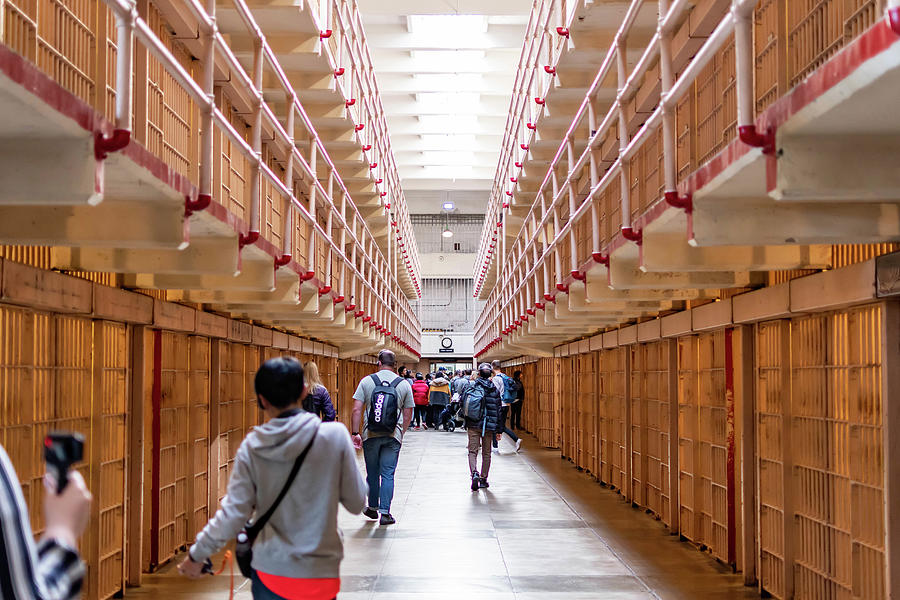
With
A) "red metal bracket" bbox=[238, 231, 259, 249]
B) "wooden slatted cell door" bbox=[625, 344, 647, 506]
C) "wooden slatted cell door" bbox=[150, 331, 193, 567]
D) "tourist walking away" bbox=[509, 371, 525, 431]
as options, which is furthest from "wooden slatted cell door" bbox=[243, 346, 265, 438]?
"tourist walking away" bbox=[509, 371, 525, 431]

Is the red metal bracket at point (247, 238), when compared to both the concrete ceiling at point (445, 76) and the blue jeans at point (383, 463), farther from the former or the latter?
the concrete ceiling at point (445, 76)

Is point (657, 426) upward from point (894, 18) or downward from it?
downward

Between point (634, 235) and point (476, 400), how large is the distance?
682 cm

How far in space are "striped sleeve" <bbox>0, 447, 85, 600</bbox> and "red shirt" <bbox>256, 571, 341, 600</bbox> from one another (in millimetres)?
1598

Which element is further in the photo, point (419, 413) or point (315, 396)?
point (419, 413)

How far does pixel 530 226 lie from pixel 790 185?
938cm

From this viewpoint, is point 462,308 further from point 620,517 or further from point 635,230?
point 635,230

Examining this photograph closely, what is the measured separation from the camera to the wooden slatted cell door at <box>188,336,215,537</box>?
8.70 metres

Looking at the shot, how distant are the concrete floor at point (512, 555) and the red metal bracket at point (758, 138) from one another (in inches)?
164

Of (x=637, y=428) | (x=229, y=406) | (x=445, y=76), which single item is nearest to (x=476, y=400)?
(x=637, y=428)

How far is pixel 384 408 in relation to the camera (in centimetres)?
933

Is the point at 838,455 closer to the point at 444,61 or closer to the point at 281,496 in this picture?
the point at 281,496

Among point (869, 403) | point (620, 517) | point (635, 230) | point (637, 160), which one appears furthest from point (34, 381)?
point (620, 517)

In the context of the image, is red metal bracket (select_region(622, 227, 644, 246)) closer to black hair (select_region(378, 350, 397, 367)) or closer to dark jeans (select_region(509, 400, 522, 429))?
black hair (select_region(378, 350, 397, 367))
